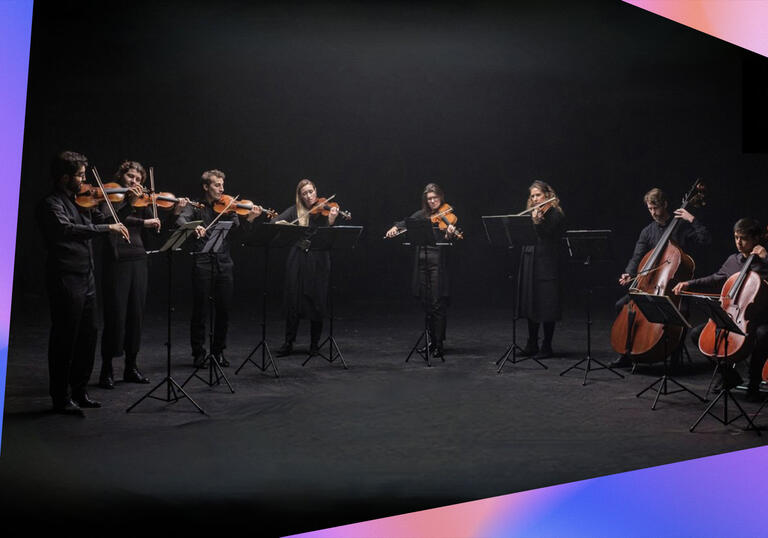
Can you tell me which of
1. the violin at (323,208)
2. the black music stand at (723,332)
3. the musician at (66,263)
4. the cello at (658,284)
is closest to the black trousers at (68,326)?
the musician at (66,263)

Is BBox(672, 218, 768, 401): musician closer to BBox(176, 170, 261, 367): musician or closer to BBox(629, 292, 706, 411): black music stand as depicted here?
BBox(629, 292, 706, 411): black music stand

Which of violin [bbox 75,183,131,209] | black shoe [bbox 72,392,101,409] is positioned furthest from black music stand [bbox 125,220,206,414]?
violin [bbox 75,183,131,209]

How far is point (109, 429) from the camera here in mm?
4242

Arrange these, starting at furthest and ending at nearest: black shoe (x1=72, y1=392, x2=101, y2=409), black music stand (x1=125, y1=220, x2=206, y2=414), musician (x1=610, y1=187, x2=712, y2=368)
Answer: musician (x1=610, y1=187, x2=712, y2=368) < black shoe (x1=72, y1=392, x2=101, y2=409) < black music stand (x1=125, y1=220, x2=206, y2=414)

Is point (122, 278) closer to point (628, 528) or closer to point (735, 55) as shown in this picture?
point (628, 528)

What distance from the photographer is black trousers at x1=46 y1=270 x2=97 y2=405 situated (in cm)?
425

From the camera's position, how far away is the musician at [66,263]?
421 centimetres

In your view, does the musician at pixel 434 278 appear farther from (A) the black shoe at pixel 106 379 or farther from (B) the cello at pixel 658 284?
(A) the black shoe at pixel 106 379

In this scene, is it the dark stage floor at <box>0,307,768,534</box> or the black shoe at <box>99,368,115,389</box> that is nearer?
the dark stage floor at <box>0,307,768,534</box>

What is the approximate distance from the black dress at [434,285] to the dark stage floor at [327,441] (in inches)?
19.0

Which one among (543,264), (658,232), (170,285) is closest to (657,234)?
(658,232)

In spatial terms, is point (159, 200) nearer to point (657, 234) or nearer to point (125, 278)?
point (125, 278)

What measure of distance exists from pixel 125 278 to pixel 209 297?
637mm

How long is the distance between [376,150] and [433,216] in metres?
2.58
